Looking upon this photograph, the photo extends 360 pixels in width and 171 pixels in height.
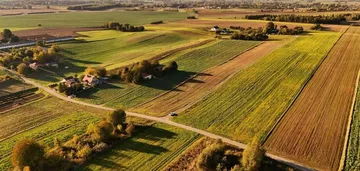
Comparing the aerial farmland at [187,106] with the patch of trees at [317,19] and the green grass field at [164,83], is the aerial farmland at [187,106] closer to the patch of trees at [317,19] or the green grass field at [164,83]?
the green grass field at [164,83]

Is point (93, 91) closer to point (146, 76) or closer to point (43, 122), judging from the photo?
point (146, 76)

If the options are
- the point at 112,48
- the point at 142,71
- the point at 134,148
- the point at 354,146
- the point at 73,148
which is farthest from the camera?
the point at 112,48

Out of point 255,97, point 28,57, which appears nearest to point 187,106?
point 255,97

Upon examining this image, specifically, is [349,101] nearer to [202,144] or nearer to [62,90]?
[202,144]

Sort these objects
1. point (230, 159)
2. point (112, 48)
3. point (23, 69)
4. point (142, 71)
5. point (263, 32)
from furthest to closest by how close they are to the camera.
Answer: point (263, 32) → point (112, 48) → point (23, 69) → point (142, 71) → point (230, 159)

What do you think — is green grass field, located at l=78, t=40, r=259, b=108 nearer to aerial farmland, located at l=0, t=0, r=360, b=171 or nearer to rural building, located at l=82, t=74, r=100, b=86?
aerial farmland, located at l=0, t=0, r=360, b=171

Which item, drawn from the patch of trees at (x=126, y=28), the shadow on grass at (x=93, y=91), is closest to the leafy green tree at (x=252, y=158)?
the shadow on grass at (x=93, y=91)
